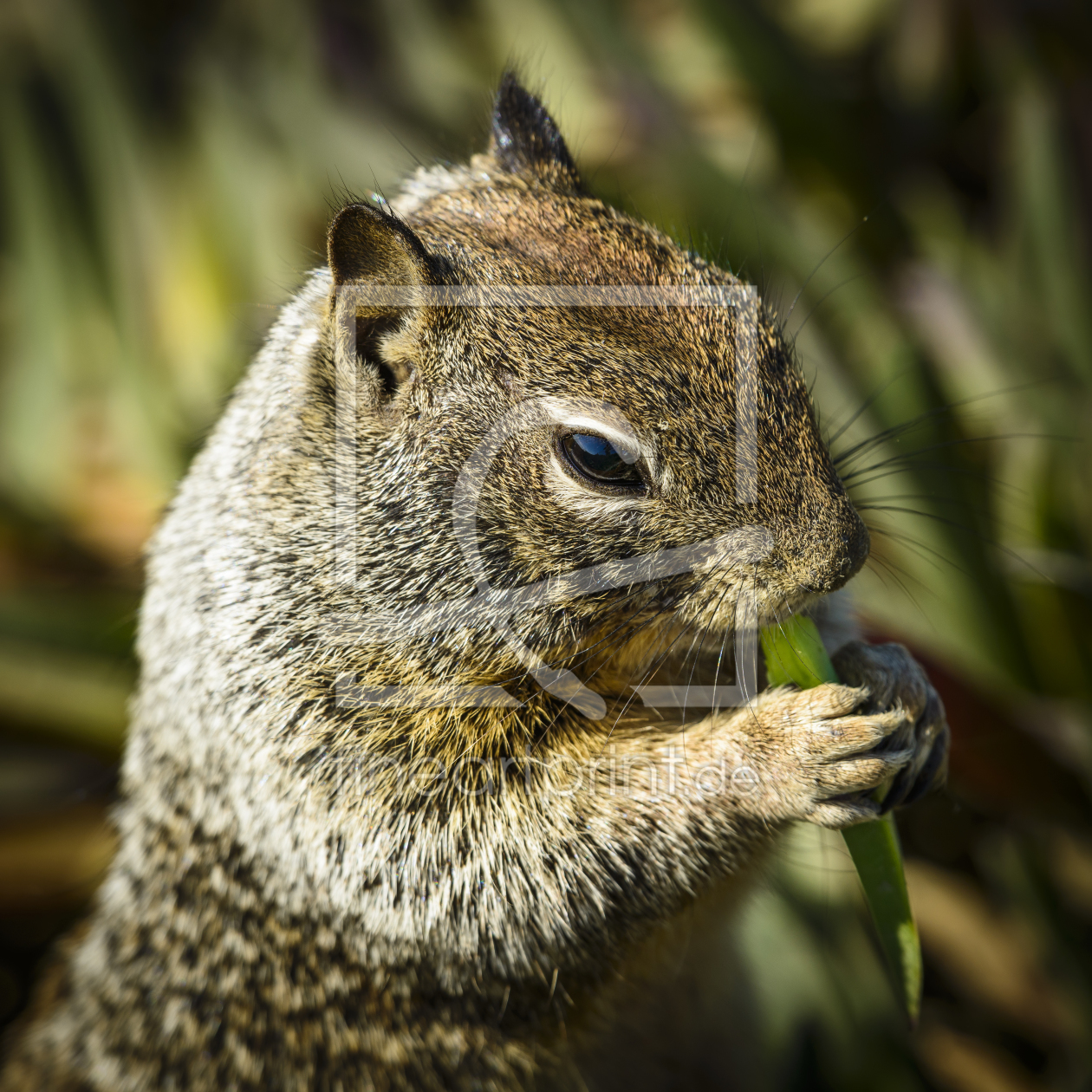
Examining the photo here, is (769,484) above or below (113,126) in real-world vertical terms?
below

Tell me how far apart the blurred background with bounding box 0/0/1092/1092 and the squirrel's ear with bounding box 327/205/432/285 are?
441mm

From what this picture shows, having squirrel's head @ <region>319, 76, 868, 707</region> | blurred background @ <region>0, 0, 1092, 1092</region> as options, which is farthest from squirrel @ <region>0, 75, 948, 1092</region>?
blurred background @ <region>0, 0, 1092, 1092</region>

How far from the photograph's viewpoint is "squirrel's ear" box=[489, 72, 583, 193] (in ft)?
5.38

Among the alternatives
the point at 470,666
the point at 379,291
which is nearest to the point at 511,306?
the point at 379,291

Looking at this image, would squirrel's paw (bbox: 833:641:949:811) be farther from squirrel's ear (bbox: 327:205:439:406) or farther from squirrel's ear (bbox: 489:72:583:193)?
squirrel's ear (bbox: 489:72:583:193)

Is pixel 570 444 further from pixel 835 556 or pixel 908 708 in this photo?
pixel 908 708

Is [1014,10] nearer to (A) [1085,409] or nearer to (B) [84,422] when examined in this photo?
(A) [1085,409]

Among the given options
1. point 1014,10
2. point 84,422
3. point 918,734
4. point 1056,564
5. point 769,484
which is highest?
point 1014,10

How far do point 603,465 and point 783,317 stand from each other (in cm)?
64

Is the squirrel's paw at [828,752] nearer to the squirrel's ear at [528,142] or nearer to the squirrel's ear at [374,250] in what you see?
the squirrel's ear at [374,250]

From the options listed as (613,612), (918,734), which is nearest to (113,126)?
(613,612)

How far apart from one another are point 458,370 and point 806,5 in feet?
9.17

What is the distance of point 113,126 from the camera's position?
11.4 ft

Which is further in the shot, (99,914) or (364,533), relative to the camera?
(99,914)
